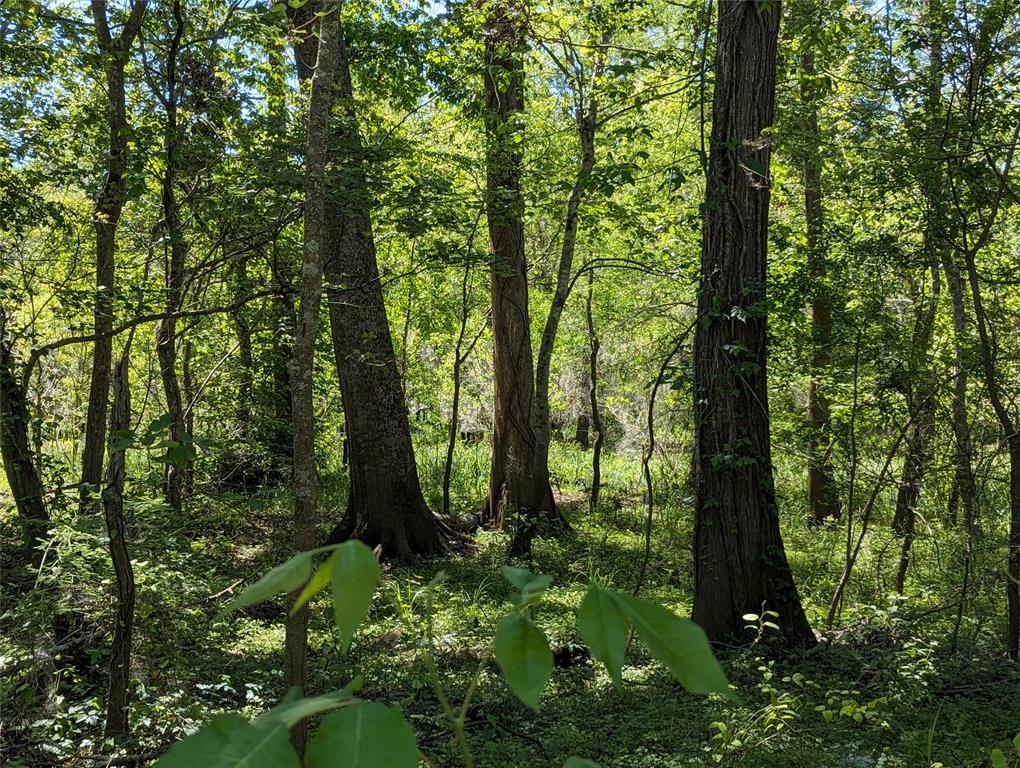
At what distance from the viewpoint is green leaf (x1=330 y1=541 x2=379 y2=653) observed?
1.93 feet

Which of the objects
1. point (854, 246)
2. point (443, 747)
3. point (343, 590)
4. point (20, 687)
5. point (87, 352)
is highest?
point (854, 246)

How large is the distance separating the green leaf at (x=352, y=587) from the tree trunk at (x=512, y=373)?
774 cm

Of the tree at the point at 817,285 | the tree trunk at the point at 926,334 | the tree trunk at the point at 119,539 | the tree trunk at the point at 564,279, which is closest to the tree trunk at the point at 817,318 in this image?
the tree at the point at 817,285

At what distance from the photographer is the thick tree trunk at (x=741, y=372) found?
5504 mm

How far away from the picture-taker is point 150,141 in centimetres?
565

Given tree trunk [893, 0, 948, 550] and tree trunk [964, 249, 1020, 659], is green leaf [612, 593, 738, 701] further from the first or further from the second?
tree trunk [893, 0, 948, 550]

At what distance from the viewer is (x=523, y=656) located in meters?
0.66

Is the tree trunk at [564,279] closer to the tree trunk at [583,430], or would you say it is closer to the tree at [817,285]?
the tree at [817,285]

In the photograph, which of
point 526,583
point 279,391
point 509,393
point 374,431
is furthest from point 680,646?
point 509,393

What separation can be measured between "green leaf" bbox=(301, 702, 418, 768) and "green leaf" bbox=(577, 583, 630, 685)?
6.4 inches

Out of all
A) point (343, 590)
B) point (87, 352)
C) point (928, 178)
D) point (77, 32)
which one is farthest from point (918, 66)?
point (87, 352)

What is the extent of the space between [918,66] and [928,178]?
1.25 m

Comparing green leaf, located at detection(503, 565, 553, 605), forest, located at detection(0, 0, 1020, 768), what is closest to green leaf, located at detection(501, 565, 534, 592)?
green leaf, located at detection(503, 565, 553, 605)

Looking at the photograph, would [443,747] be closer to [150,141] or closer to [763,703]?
[763,703]
